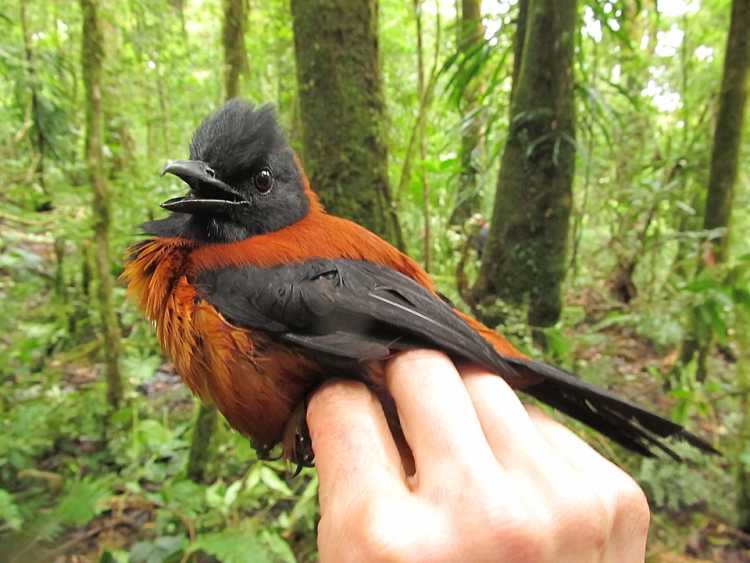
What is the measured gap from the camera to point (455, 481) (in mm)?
882

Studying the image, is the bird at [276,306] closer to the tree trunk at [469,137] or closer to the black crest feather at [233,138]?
the black crest feather at [233,138]

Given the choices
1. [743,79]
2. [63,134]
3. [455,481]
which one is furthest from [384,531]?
[743,79]

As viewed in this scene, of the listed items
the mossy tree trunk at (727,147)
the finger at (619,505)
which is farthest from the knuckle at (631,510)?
the mossy tree trunk at (727,147)

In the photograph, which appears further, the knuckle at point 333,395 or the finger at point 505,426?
the knuckle at point 333,395

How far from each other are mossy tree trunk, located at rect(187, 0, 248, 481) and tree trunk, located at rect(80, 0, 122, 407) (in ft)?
2.44

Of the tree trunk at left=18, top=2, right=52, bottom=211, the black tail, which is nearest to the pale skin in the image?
the black tail

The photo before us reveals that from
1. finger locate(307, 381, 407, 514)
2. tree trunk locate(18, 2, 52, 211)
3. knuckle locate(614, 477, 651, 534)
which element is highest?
tree trunk locate(18, 2, 52, 211)

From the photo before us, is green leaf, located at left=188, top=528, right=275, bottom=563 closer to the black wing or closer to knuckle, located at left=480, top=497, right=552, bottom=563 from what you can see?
the black wing

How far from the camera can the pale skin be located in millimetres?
806

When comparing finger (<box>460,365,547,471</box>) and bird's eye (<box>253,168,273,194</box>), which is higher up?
bird's eye (<box>253,168,273,194</box>)

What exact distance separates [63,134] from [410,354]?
3.46m

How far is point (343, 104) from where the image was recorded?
2602 mm

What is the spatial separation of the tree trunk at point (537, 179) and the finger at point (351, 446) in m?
2.27

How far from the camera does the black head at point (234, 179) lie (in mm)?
1585
